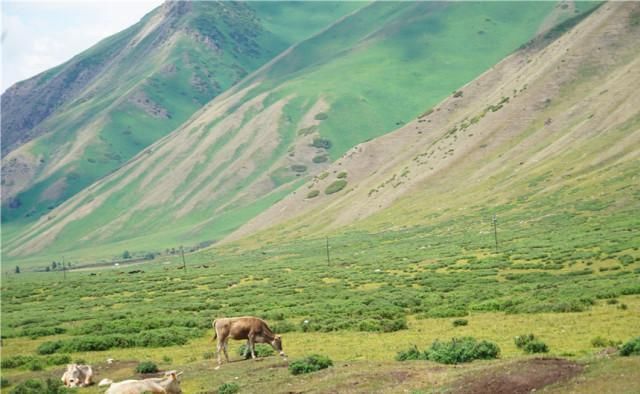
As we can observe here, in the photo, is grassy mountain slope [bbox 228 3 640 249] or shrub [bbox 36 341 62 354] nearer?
shrub [bbox 36 341 62 354]

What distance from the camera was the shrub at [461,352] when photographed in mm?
27875

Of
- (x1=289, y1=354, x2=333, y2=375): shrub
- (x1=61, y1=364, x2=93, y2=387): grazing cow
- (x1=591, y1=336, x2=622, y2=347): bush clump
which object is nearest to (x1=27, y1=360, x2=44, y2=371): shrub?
(x1=61, y1=364, x2=93, y2=387): grazing cow

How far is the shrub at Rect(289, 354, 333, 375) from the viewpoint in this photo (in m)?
28.3

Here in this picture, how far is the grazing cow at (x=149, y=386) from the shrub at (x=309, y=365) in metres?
4.26

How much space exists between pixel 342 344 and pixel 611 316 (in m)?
13.3

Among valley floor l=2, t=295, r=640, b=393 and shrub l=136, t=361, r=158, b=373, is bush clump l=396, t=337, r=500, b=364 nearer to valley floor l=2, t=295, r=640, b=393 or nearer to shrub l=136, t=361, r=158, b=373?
valley floor l=2, t=295, r=640, b=393

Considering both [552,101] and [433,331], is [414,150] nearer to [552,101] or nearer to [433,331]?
[552,101]

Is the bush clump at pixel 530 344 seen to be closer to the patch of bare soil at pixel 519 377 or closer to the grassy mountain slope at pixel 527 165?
the patch of bare soil at pixel 519 377

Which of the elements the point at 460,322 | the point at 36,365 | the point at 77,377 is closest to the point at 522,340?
the point at 460,322

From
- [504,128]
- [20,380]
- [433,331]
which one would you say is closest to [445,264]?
[433,331]

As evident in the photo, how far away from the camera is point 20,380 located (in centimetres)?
3462

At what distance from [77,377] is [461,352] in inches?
626

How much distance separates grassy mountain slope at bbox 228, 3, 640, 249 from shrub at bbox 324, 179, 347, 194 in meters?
1.83

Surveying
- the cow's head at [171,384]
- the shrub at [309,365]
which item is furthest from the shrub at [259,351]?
the cow's head at [171,384]
